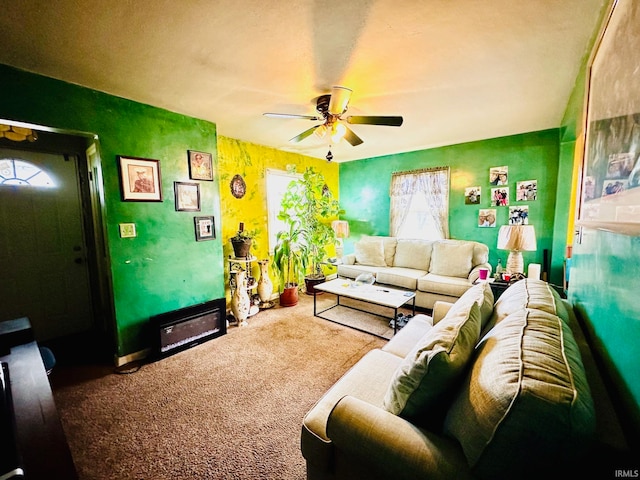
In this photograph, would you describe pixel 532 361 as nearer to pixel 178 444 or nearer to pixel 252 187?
pixel 178 444

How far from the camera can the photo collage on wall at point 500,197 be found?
11.3 feet

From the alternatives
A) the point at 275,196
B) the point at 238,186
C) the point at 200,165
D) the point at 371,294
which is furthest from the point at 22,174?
the point at 371,294

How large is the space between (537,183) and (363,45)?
321 cm

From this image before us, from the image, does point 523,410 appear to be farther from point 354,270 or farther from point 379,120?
point 354,270

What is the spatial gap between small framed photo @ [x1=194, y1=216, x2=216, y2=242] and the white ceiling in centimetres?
114

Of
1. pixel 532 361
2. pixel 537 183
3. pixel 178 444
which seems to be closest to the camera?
pixel 532 361

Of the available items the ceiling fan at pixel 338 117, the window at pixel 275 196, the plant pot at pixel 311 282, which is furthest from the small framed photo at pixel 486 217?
the window at pixel 275 196

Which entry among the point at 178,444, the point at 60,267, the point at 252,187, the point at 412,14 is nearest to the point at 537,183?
the point at 412,14

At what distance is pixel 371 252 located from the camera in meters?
4.32

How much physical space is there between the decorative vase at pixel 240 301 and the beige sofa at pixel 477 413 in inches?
84.5

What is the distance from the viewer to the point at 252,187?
3.75 m

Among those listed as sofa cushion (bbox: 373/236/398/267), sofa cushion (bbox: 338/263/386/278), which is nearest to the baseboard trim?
sofa cushion (bbox: 338/263/386/278)

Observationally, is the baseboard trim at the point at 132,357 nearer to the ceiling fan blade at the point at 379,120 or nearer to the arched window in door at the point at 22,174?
the arched window in door at the point at 22,174

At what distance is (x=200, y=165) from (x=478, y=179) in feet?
12.6
